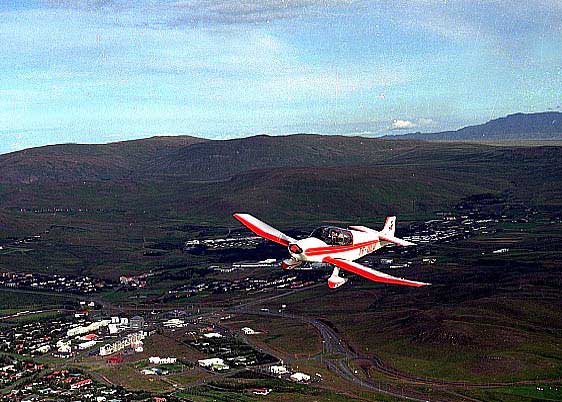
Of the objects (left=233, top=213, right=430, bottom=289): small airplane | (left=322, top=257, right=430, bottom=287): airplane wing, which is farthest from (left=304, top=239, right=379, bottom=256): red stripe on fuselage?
(left=322, top=257, right=430, bottom=287): airplane wing

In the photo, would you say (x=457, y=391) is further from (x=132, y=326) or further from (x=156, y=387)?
(x=132, y=326)

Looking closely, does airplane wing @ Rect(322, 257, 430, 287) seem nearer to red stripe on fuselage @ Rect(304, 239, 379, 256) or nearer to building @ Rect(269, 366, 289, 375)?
red stripe on fuselage @ Rect(304, 239, 379, 256)

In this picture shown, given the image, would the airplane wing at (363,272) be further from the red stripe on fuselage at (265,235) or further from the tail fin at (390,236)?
the tail fin at (390,236)

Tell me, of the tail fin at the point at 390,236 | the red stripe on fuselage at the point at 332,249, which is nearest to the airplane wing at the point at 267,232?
the red stripe on fuselage at the point at 332,249

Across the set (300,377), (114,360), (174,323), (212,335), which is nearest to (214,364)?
(300,377)

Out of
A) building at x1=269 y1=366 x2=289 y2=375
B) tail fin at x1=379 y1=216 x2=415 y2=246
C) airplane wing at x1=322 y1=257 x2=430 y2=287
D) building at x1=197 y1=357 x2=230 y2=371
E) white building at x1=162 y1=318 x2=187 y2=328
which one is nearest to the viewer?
airplane wing at x1=322 y1=257 x2=430 y2=287

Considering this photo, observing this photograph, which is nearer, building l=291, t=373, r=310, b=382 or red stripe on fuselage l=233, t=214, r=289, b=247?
red stripe on fuselage l=233, t=214, r=289, b=247

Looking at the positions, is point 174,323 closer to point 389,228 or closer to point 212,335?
point 212,335

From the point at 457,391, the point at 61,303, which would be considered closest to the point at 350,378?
the point at 457,391
